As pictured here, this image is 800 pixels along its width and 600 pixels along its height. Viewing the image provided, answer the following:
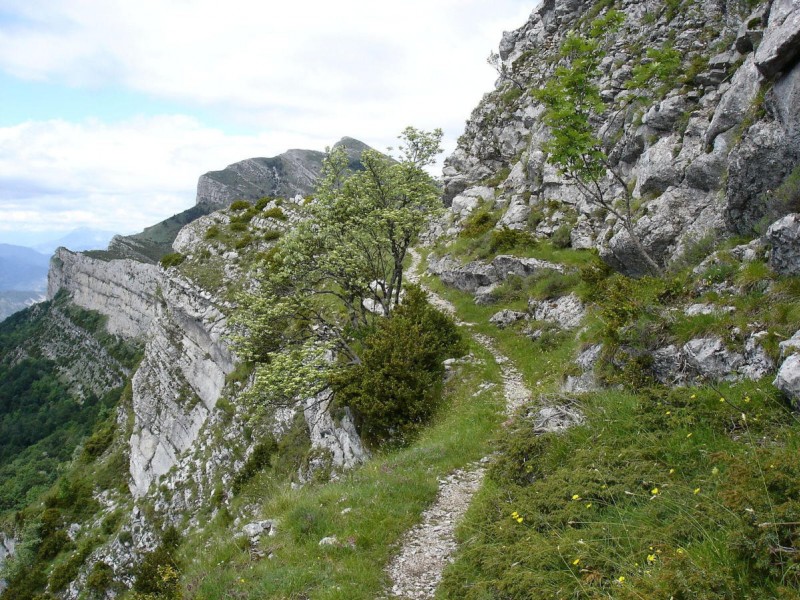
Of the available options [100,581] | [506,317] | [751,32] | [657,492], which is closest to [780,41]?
[751,32]

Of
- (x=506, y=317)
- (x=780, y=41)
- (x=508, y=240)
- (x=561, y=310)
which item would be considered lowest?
(x=506, y=317)

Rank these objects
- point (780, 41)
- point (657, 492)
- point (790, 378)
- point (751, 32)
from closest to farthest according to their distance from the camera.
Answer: point (657, 492)
point (790, 378)
point (780, 41)
point (751, 32)

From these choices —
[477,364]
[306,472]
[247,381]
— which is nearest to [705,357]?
[477,364]

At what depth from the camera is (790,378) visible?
21.0 feet

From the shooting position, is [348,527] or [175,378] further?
[175,378]

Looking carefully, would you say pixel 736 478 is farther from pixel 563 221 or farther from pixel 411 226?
pixel 563 221

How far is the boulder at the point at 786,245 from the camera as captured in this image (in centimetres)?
838

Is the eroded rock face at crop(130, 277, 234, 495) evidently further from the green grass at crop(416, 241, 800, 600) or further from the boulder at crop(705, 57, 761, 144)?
the boulder at crop(705, 57, 761, 144)

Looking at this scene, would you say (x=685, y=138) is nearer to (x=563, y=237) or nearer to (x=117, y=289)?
(x=563, y=237)

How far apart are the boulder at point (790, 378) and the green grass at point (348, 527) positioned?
7.21 meters

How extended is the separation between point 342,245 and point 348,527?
43.4 feet

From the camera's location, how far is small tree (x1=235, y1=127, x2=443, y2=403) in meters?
20.1

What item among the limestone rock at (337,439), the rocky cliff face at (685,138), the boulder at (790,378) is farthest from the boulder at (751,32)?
the limestone rock at (337,439)

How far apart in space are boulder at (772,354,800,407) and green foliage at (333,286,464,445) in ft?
35.9
